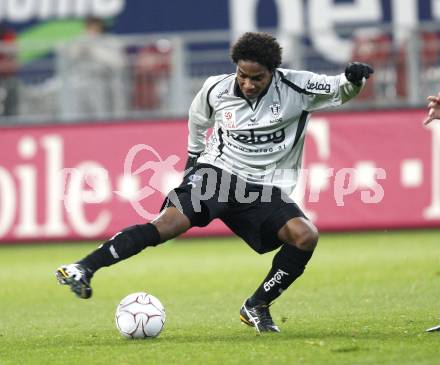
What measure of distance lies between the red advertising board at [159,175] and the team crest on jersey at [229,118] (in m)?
7.54

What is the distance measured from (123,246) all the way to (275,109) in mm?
1541

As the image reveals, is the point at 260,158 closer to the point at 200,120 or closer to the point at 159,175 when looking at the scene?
the point at 200,120

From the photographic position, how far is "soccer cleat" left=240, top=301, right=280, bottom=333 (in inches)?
302

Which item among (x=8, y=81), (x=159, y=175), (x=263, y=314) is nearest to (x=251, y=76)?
(x=263, y=314)

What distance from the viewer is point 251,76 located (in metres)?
7.52

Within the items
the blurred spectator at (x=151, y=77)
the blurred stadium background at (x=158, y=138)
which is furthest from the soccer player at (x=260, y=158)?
the blurred spectator at (x=151, y=77)

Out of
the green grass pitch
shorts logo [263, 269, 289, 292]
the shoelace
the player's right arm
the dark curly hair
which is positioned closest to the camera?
the green grass pitch

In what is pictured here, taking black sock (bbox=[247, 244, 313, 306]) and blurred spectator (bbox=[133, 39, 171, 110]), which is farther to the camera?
blurred spectator (bbox=[133, 39, 171, 110])

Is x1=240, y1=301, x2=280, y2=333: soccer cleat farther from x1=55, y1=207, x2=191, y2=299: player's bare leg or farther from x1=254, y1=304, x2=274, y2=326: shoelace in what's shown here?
x1=55, y1=207, x2=191, y2=299: player's bare leg

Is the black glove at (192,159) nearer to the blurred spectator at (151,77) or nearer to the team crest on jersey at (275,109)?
the team crest on jersey at (275,109)

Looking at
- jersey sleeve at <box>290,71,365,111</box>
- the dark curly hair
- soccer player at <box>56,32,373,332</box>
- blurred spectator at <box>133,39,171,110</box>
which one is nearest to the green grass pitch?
soccer player at <box>56,32,373,332</box>

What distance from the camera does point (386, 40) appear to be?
638 inches

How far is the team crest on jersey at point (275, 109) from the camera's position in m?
7.78

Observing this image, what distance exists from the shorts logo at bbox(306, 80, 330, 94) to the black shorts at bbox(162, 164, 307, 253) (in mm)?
764
